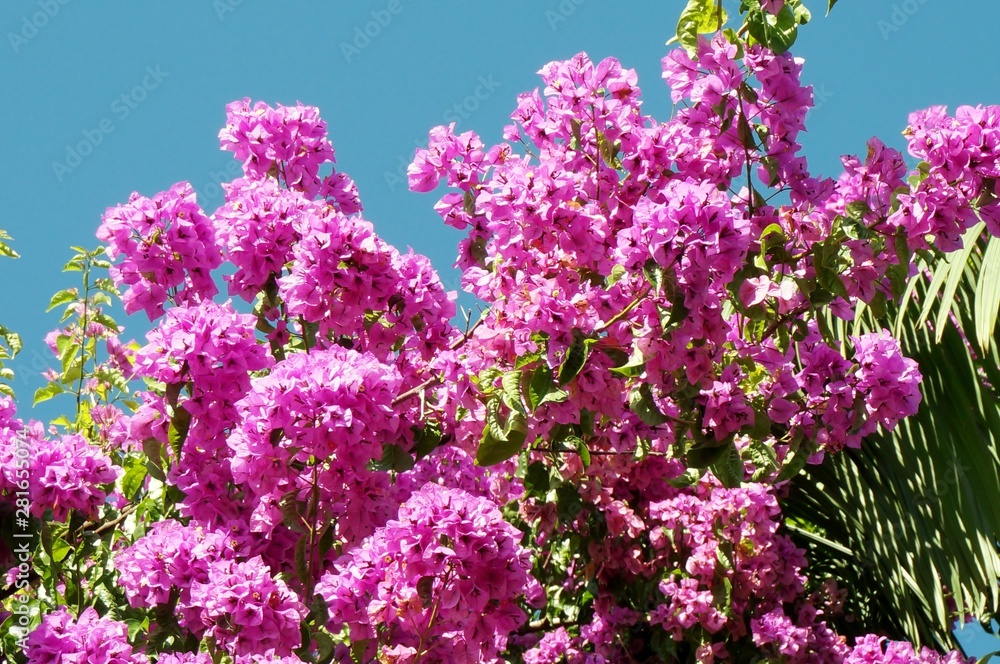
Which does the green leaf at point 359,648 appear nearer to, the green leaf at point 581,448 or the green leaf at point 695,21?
the green leaf at point 581,448

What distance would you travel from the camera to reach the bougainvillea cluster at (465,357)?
9.65 feet

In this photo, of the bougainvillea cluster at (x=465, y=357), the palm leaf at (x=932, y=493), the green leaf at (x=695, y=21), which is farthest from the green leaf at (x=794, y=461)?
the green leaf at (x=695, y=21)

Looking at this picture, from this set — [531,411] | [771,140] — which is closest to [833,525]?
[771,140]

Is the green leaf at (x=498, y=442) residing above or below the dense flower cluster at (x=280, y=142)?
below

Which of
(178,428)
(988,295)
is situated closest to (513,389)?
(178,428)

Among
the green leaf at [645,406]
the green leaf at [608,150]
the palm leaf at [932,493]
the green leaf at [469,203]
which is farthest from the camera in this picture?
the palm leaf at [932,493]

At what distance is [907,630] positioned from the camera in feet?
14.8

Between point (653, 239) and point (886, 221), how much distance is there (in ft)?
2.42

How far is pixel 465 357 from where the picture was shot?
3354mm

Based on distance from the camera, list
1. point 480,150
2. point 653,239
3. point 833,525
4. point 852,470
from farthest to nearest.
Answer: point 833,525, point 852,470, point 480,150, point 653,239

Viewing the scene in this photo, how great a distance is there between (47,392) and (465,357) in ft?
8.50

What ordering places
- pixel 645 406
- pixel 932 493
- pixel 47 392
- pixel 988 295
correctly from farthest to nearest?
pixel 47 392, pixel 932 493, pixel 988 295, pixel 645 406

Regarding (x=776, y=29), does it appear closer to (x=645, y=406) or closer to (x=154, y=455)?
(x=645, y=406)

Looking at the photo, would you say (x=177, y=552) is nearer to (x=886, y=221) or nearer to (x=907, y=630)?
(x=886, y=221)
